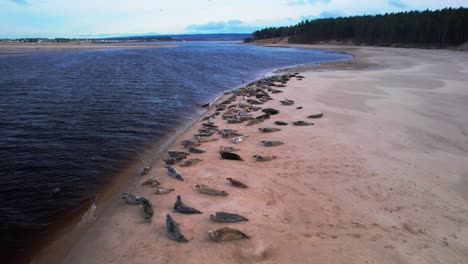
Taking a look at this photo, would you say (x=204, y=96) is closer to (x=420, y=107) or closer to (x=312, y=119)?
(x=312, y=119)

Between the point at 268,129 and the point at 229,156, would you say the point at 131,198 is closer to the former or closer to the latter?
the point at 229,156

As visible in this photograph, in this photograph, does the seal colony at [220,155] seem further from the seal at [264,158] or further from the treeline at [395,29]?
the treeline at [395,29]

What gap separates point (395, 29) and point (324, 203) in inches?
4214

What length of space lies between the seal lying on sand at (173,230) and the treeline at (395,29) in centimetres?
8966

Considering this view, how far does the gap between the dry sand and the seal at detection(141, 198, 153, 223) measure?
168 millimetres

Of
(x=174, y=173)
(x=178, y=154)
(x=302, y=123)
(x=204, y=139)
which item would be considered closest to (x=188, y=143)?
Result: (x=204, y=139)

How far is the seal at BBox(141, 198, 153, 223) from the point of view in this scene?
27.4ft

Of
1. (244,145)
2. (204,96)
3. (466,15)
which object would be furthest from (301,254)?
(466,15)

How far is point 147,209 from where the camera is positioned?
864cm

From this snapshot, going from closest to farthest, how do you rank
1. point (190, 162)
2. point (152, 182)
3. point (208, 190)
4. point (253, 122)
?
point (208, 190) → point (152, 182) → point (190, 162) → point (253, 122)

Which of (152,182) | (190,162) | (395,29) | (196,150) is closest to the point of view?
(152,182)

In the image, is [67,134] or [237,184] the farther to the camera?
[67,134]

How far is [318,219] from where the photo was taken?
8086mm

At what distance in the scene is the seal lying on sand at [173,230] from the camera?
739 cm
